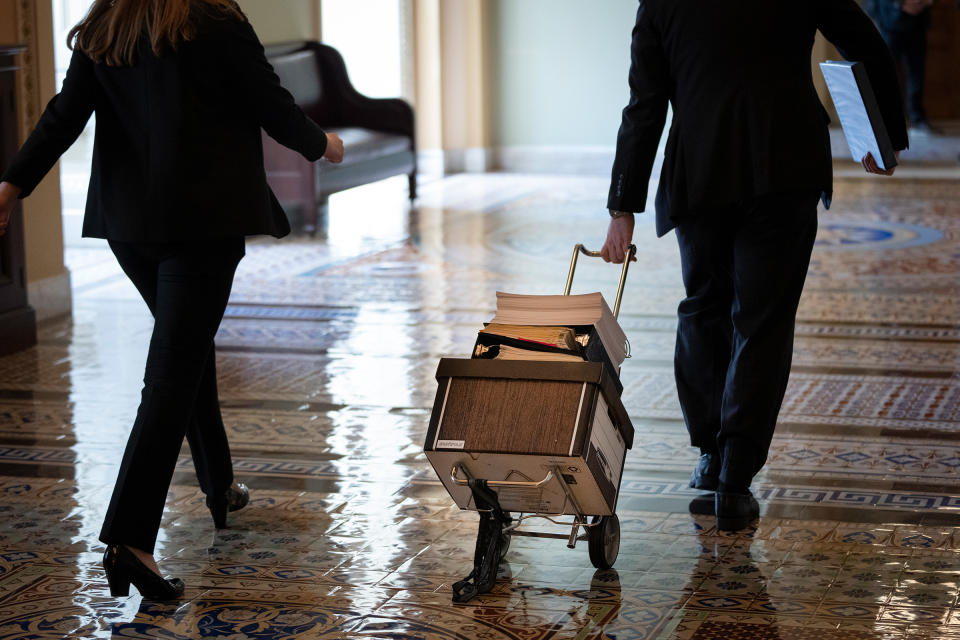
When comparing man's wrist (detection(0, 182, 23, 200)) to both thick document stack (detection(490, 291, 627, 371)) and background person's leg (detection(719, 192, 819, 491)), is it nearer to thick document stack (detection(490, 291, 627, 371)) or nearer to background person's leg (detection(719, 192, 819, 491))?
thick document stack (detection(490, 291, 627, 371))

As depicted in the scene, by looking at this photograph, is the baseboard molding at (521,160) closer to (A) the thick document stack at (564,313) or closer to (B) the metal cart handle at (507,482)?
(A) the thick document stack at (564,313)

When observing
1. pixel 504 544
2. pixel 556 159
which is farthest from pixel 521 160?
pixel 504 544

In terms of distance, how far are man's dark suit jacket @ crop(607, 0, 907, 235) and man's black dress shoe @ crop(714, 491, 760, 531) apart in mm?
736

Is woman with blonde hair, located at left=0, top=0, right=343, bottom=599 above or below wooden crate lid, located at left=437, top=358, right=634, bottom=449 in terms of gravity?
above

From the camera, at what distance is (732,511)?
3.42m

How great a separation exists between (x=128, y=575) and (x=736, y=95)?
1.82 metres

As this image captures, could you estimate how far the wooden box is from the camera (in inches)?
111

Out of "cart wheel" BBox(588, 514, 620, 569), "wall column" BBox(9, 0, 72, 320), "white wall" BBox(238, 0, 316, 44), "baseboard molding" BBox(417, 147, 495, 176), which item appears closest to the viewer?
"cart wheel" BBox(588, 514, 620, 569)

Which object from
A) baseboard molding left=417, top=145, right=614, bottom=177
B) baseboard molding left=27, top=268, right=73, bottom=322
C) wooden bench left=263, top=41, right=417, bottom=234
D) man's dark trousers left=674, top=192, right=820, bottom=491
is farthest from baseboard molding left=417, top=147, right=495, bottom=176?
man's dark trousers left=674, top=192, right=820, bottom=491

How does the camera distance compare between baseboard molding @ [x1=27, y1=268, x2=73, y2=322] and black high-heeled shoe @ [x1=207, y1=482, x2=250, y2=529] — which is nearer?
black high-heeled shoe @ [x1=207, y1=482, x2=250, y2=529]

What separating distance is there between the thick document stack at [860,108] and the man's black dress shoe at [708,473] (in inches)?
37.0

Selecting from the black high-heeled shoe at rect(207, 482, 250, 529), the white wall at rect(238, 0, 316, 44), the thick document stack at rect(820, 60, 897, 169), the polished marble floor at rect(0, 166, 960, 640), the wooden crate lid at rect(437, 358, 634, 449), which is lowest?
the polished marble floor at rect(0, 166, 960, 640)

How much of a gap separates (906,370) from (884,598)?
8.01 ft

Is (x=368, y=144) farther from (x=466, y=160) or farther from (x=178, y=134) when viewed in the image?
(x=178, y=134)
